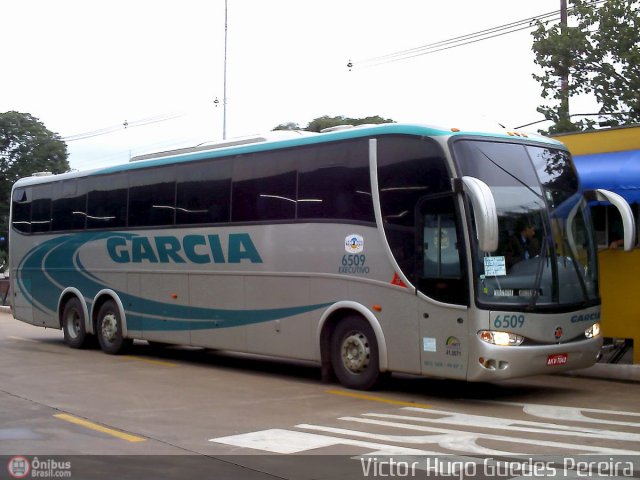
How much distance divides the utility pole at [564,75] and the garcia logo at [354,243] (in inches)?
530

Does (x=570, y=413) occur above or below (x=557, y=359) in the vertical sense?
below

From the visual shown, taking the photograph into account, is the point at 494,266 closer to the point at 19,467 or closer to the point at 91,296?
the point at 19,467

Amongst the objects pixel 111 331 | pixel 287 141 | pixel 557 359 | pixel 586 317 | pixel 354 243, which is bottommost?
pixel 111 331

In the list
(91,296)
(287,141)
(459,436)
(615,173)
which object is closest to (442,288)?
(459,436)

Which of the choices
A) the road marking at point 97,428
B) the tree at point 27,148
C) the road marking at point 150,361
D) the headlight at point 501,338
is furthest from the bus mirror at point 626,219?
the tree at point 27,148

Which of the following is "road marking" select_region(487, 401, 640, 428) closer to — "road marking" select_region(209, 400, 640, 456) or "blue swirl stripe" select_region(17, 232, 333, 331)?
"road marking" select_region(209, 400, 640, 456)

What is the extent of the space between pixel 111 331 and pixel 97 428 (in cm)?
790

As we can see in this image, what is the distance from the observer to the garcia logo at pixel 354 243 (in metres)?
11.8

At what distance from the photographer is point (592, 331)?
37.7 feet

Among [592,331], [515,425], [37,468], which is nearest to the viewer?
[37,468]

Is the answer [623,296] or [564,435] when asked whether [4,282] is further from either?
[564,435]

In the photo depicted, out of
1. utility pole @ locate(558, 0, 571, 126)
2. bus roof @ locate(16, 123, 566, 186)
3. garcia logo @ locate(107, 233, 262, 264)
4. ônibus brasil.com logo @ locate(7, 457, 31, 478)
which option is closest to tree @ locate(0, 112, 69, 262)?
bus roof @ locate(16, 123, 566, 186)

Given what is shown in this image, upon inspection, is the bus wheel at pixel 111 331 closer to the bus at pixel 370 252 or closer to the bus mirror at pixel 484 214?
the bus at pixel 370 252

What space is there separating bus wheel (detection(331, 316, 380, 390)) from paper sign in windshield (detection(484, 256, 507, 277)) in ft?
6.82
